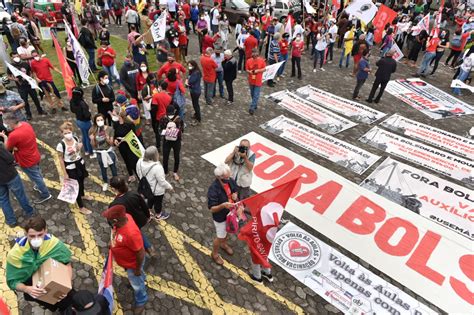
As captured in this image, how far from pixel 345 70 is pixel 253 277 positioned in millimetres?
13389

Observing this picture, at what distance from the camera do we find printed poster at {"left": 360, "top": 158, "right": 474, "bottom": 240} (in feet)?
25.4

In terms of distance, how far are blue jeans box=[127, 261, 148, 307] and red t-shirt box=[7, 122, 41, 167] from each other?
3.24 metres

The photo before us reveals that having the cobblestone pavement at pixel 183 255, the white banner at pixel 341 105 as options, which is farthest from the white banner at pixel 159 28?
the white banner at pixel 341 105

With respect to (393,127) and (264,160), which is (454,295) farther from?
(393,127)

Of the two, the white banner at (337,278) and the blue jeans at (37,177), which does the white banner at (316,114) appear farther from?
the blue jeans at (37,177)

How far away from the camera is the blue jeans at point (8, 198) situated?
6.00 meters

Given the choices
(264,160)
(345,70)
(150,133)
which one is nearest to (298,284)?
(264,160)

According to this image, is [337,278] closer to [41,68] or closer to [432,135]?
[432,135]

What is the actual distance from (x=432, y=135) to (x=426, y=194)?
3716 millimetres

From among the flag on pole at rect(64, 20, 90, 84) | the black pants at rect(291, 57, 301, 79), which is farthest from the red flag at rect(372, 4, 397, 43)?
the flag on pole at rect(64, 20, 90, 84)

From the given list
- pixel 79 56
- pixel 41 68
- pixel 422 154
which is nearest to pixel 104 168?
pixel 79 56

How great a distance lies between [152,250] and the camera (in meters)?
6.12

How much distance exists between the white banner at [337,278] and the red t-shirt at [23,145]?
5.08 metres

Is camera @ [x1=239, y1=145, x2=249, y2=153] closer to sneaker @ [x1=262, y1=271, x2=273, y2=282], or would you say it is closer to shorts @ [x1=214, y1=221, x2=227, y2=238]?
shorts @ [x1=214, y1=221, x2=227, y2=238]
